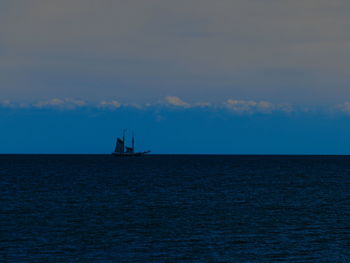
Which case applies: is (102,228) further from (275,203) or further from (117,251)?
(275,203)

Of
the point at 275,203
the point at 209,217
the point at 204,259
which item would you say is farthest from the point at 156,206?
the point at 204,259

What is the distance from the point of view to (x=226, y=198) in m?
82.2

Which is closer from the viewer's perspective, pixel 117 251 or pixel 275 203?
pixel 117 251

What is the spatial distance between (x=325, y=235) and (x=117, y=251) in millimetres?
19193

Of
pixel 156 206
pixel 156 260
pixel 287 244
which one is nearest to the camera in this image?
pixel 156 260

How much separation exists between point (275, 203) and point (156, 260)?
132 ft

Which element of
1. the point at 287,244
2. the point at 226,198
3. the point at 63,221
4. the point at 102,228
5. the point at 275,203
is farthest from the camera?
the point at 226,198

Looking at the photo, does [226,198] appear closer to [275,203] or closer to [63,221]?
[275,203]

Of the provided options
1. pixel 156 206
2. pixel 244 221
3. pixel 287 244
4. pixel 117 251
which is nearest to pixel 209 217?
pixel 244 221

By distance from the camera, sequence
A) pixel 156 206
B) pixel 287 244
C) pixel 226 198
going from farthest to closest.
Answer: pixel 226 198, pixel 156 206, pixel 287 244

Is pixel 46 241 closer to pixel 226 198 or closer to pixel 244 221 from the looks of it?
pixel 244 221

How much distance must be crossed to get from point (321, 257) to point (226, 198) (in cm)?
4366

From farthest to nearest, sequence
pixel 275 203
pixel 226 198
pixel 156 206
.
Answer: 1. pixel 226 198
2. pixel 275 203
3. pixel 156 206

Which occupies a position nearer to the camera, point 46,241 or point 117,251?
point 117,251
